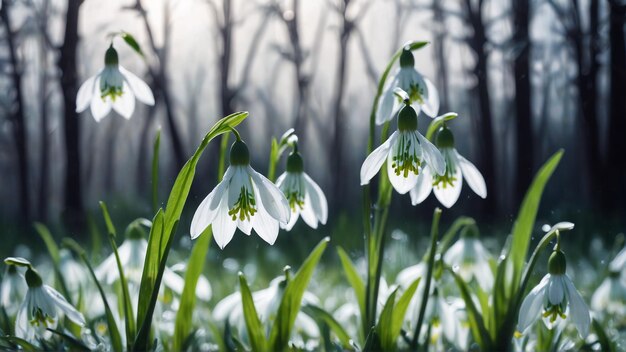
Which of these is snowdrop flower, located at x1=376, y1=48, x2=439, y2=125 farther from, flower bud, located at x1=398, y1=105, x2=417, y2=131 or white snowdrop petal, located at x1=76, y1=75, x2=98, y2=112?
white snowdrop petal, located at x1=76, y1=75, x2=98, y2=112

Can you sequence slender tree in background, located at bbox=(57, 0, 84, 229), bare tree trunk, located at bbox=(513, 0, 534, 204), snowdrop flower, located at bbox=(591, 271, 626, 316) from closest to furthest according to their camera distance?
snowdrop flower, located at bbox=(591, 271, 626, 316) → slender tree in background, located at bbox=(57, 0, 84, 229) → bare tree trunk, located at bbox=(513, 0, 534, 204)

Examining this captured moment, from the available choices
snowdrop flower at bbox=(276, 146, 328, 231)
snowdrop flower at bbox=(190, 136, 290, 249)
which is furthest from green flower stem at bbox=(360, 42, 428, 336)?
snowdrop flower at bbox=(190, 136, 290, 249)

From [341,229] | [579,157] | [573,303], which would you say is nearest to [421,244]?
[341,229]

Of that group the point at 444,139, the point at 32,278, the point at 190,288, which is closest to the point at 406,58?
the point at 444,139

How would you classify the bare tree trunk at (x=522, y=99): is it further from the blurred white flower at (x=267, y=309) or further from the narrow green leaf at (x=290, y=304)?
the narrow green leaf at (x=290, y=304)

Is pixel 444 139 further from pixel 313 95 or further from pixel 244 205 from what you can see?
pixel 313 95
